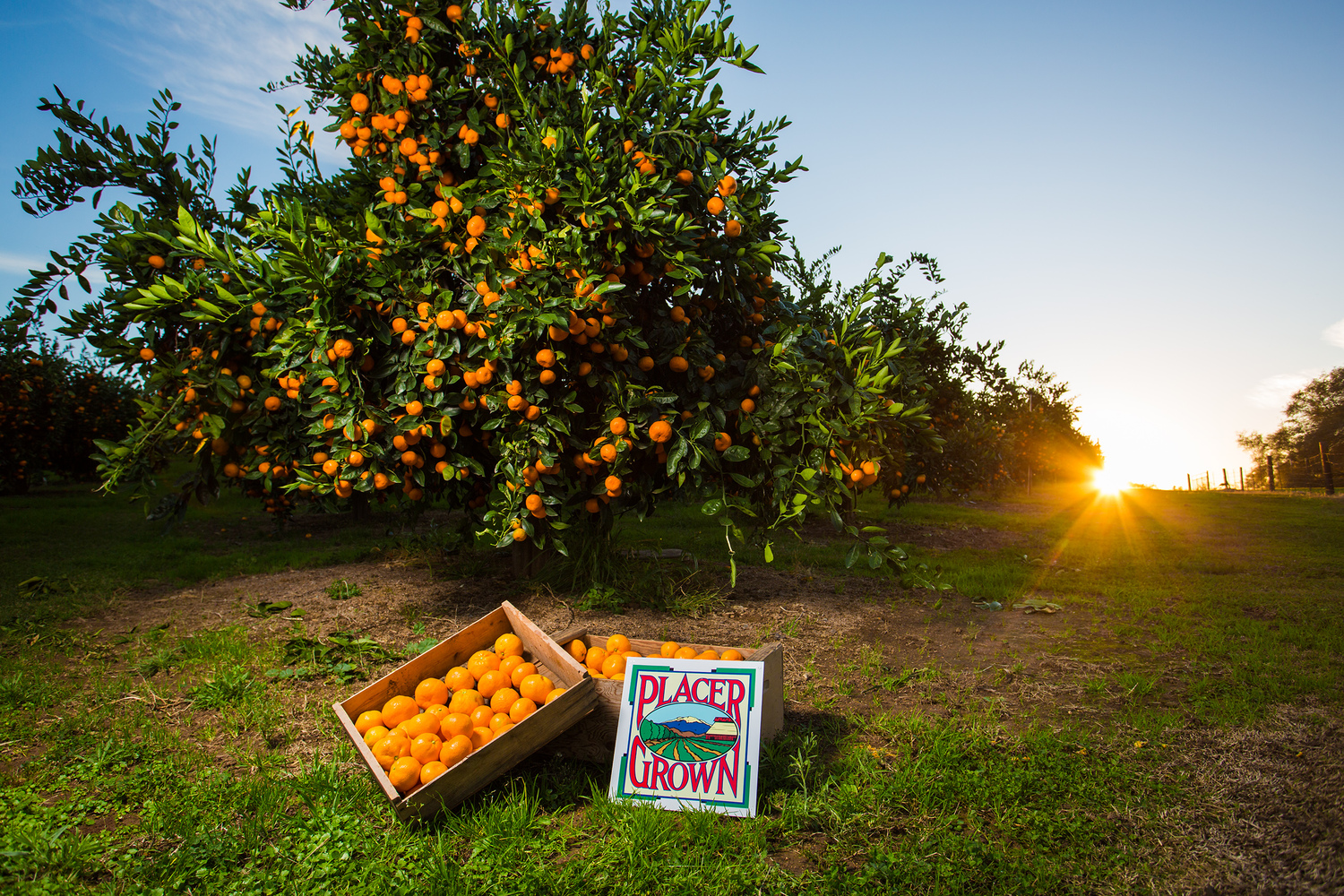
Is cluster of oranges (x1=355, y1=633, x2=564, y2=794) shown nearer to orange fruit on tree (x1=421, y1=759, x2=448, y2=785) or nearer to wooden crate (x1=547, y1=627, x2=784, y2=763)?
orange fruit on tree (x1=421, y1=759, x2=448, y2=785)

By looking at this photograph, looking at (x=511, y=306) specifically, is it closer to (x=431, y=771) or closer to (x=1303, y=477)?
(x=431, y=771)

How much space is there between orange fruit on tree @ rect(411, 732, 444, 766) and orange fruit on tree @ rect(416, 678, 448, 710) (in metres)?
0.32

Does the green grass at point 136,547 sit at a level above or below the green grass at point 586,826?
above

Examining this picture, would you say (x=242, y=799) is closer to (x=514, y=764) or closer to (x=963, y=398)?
(x=514, y=764)

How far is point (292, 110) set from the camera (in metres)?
4.93

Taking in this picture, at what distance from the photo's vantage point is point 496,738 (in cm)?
231

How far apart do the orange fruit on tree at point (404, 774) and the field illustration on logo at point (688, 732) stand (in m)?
0.76

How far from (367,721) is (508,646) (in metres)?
0.63

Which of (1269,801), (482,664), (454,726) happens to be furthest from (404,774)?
(1269,801)

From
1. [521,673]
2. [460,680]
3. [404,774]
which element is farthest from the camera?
[460,680]

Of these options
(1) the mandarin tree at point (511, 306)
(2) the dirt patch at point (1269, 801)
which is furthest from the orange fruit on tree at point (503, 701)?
(2) the dirt patch at point (1269, 801)

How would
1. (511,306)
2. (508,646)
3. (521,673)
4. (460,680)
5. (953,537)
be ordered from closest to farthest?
1. (521,673)
2. (460,680)
3. (508,646)
4. (511,306)
5. (953,537)

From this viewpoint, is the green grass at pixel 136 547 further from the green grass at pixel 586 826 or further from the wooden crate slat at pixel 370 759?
the wooden crate slat at pixel 370 759

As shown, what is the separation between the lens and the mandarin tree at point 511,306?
11.8 ft
